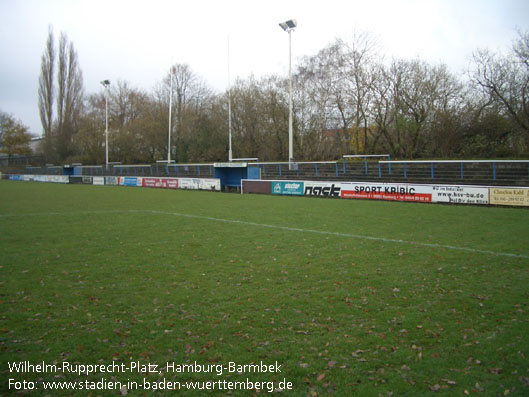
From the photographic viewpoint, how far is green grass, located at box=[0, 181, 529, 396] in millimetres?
3996

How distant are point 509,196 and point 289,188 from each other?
13.0 m

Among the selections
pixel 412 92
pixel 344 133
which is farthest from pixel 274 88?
pixel 412 92

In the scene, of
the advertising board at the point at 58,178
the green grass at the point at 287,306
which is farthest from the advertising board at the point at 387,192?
the advertising board at the point at 58,178

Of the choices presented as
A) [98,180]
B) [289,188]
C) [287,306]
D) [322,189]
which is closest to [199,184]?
[289,188]

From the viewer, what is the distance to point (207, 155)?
47750 millimetres

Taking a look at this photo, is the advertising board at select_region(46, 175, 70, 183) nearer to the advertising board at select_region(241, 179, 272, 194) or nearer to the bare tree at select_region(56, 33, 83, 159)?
the bare tree at select_region(56, 33, 83, 159)

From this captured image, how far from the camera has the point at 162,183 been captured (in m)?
37.2

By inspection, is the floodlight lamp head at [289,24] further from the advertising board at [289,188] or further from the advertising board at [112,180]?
the advertising board at [112,180]

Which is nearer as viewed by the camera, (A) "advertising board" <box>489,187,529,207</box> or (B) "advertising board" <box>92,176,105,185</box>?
(A) "advertising board" <box>489,187,529,207</box>

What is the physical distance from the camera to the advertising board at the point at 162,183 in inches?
1410

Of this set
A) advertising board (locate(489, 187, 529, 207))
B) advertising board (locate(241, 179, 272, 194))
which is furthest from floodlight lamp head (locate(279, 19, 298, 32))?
advertising board (locate(489, 187, 529, 207))

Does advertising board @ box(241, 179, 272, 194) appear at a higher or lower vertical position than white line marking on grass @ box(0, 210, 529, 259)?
higher

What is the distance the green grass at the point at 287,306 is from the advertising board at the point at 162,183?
2386 cm

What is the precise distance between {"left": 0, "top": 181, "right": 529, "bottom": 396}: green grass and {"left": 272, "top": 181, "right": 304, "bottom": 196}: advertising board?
13.5 metres
